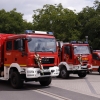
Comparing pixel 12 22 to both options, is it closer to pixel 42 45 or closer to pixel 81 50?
pixel 81 50

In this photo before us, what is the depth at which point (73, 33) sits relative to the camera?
4081cm

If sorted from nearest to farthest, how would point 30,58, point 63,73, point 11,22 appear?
point 30,58 → point 63,73 → point 11,22

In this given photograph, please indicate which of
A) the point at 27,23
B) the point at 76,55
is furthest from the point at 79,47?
the point at 27,23

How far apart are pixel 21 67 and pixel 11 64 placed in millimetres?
856

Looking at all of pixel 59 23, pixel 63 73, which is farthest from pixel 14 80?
pixel 59 23

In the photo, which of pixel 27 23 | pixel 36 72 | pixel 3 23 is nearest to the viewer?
pixel 36 72

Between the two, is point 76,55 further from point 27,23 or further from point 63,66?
point 27,23

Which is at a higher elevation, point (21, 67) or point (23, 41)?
point (23, 41)

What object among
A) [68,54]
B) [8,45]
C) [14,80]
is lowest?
[14,80]

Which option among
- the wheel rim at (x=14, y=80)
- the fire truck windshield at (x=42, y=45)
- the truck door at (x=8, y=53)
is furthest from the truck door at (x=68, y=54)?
the wheel rim at (x=14, y=80)

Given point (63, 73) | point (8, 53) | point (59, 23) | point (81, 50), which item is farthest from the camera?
point (59, 23)

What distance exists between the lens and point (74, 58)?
18078 millimetres

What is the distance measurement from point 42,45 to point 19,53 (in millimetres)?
1209

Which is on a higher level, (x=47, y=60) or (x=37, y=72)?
(x=47, y=60)
